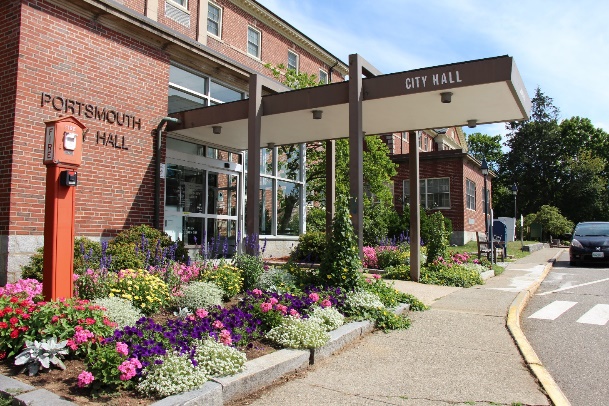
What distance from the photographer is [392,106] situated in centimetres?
888

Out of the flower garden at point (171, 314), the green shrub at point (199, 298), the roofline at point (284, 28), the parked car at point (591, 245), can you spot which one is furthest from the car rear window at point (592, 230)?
the roofline at point (284, 28)

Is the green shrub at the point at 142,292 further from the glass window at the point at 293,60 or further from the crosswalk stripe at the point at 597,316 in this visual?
the glass window at the point at 293,60

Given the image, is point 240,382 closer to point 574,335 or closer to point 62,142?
point 62,142

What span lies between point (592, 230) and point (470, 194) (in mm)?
11034

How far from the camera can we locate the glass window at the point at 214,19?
19.4 m

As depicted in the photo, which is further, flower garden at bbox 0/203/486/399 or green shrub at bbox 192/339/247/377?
green shrub at bbox 192/339/247/377

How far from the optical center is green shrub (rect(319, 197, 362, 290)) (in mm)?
6816

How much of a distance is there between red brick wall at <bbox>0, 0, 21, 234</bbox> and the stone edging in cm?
501

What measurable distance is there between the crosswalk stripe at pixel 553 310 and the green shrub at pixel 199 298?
16.5 ft

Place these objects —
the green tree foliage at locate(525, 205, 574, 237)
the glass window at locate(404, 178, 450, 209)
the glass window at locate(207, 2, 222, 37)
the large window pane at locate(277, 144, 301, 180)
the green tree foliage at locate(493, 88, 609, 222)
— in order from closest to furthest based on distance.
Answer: the large window pane at locate(277, 144, 301, 180) → the glass window at locate(207, 2, 222, 37) → the glass window at locate(404, 178, 450, 209) → the green tree foliage at locate(525, 205, 574, 237) → the green tree foliage at locate(493, 88, 609, 222)

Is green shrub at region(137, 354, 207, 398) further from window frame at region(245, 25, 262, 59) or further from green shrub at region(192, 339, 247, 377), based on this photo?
window frame at region(245, 25, 262, 59)

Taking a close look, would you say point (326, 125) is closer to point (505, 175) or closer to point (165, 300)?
point (165, 300)

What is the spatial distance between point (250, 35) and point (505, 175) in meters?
44.8

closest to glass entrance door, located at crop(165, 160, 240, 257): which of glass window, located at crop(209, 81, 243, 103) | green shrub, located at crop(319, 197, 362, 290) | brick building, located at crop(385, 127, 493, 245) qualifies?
glass window, located at crop(209, 81, 243, 103)
